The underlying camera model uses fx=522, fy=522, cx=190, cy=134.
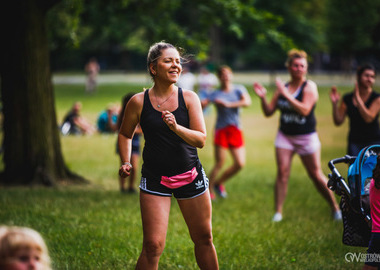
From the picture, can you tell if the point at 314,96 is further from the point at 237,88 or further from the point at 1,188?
the point at 1,188

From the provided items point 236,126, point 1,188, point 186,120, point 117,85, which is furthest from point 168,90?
point 117,85

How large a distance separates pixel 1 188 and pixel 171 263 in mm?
4848

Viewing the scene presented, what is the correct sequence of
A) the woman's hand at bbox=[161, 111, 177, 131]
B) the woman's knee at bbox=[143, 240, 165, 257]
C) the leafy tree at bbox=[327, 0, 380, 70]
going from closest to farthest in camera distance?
the woman's hand at bbox=[161, 111, 177, 131]
the woman's knee at bbox=[143, 240, 165, 257]
the leafy tree at bbox=[327, 0, 380, 70]

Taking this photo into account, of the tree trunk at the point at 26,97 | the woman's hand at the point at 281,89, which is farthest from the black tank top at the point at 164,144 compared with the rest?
the tree trunk at the point at 26,97

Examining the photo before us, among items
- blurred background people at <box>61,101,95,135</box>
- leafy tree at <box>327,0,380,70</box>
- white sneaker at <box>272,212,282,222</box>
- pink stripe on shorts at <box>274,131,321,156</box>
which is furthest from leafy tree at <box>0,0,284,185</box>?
leafy tree at <box>327,0,380,70</box>

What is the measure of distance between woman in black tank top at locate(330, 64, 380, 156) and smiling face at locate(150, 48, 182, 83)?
3440 millimetres

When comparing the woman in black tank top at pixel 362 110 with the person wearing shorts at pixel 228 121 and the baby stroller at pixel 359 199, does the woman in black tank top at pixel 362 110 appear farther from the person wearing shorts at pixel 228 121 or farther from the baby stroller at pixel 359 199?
the baby stroller at pixel 359 199

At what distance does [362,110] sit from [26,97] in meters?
5.68

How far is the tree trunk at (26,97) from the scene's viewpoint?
359 inches

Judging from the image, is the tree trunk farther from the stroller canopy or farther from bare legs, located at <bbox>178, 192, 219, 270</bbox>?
the stroller canopy

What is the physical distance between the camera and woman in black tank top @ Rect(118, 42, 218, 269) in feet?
13.4

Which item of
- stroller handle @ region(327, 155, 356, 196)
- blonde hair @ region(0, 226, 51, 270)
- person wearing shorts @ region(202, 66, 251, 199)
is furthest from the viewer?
person wearing shorts @ region(202, 66, 251, 199)

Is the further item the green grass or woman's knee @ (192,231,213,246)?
the green grass

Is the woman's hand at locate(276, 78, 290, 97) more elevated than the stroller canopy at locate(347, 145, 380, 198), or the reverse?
the woman's hand at locate(276, 78, 290, 97)
